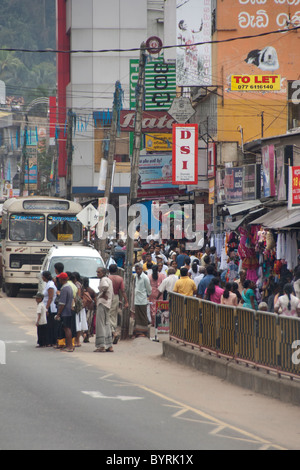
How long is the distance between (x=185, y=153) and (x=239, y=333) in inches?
852

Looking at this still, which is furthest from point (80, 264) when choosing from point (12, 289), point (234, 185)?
point (12, 289)

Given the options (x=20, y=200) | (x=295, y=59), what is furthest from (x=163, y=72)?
(x=20, y=200)

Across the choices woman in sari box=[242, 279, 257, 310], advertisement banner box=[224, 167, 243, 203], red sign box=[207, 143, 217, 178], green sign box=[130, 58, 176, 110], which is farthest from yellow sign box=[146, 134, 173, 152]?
woman in sari box=[242, 279, 257, 310]

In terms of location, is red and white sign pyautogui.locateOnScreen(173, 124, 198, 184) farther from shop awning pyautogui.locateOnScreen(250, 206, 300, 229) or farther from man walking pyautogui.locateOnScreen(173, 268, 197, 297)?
man walking pyautogui.locateOnScreen(173, 268, 197, 297)

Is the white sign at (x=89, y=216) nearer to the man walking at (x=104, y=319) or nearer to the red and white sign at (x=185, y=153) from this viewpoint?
the red and white sign at (x=185, y=153)

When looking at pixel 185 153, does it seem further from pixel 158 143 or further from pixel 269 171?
pixel 269 171

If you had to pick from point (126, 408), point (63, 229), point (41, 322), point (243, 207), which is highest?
point (243, 207)

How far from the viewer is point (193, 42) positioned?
37406 millimetres

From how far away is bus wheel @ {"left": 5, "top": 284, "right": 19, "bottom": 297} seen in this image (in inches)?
1271

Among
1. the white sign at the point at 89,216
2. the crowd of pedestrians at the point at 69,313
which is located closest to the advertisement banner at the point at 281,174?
the crowd of pedestrians at the point at 69,313

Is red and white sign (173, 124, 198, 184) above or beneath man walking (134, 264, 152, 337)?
above

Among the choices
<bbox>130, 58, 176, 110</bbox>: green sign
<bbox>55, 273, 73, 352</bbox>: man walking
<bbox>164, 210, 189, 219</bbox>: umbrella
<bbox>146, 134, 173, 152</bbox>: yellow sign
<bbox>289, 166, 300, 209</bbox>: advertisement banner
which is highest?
<bbox>130, 58, 176, 110</bbox>: green sign

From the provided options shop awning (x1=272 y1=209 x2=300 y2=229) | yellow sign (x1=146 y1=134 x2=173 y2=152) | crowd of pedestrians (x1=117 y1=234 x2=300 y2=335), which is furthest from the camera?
yellow sign (x1=146 y1=134 x2=173 y2=152)

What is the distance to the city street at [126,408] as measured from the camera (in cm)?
1025
